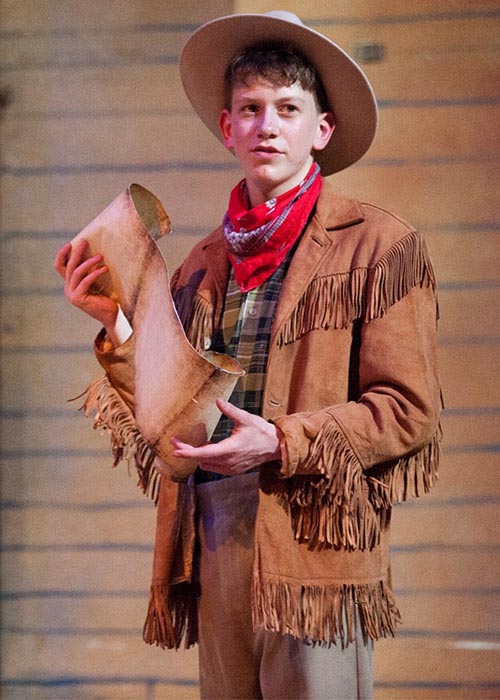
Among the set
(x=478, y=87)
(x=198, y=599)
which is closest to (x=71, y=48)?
(x=478, y=87)

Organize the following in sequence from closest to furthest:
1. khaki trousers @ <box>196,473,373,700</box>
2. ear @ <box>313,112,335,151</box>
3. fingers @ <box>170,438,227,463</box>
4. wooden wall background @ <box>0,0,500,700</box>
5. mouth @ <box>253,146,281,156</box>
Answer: fingers @ <box>170,438,227,463</box>
khaki trousers @ <box>196,473,373,700</box>
mouth @ <box>253,146,281,156</box>
ear @ <box>313,112,335,151</box>
wooden wall background @ <box>0,0,500,700</box>

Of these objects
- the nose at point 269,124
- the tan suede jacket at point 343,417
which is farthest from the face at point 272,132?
the tan suede jacket at point 343,417

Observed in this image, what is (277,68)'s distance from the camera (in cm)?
194

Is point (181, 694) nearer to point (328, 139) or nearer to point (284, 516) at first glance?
point (284, 516)

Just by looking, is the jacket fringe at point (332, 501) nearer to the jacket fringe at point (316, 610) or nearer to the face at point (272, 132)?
the jacket fringe at point (316, 610)

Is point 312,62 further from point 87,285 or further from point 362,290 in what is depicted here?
point 87,285

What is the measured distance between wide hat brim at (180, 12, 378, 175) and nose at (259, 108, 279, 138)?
0.55ft

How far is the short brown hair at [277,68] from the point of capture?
1.94 m

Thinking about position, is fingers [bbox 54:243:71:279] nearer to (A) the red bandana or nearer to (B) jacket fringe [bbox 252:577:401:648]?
(A) the red bandana

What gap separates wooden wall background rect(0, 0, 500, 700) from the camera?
9.26 feet

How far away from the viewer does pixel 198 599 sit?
6.53 ft

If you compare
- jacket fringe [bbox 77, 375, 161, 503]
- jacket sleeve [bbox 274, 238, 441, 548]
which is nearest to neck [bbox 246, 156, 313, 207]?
jacket sleeve [bbox 274, 238, 441, 548]

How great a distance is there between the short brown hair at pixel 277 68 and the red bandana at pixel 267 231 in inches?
6.6

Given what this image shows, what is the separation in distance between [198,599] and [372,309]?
0.65 m
